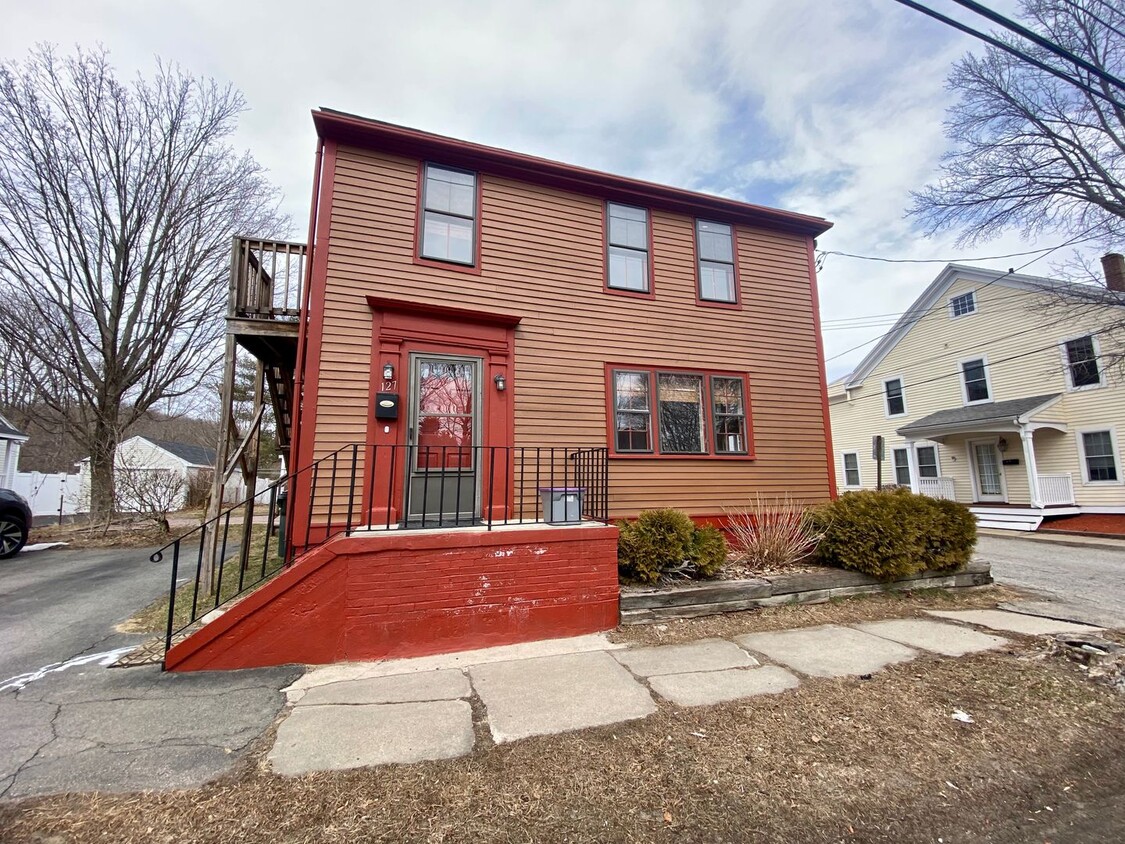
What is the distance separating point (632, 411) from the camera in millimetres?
6918

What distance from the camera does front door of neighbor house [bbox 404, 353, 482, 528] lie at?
567cm

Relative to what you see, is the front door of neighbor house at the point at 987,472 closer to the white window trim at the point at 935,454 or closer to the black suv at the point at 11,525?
the white window trim at the point at 935,454

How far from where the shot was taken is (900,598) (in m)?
5.50

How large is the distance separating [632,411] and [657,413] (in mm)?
403

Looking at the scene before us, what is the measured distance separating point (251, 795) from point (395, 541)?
190cm

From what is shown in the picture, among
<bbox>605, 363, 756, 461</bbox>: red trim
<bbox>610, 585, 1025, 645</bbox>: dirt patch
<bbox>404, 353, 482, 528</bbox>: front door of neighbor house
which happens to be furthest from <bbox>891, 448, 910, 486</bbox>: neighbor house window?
<bbox>404, 353, 482, 528</bbox>: front door of neighbor house

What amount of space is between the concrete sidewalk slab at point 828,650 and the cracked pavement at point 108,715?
147 inches

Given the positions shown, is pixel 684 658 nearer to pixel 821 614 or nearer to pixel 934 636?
pixel 821 614

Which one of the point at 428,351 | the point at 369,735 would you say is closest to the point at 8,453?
the point at 428,351

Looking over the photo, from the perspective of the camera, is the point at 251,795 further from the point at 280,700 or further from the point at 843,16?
the point at 843,16

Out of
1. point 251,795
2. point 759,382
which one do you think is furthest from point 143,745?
point 759,382

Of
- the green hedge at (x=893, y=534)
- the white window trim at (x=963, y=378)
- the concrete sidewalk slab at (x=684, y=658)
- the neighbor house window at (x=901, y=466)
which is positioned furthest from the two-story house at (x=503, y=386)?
the neighbor house window at (x=901, y=466)

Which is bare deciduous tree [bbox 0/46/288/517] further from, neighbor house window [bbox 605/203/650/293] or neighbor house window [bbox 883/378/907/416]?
neighbor house window [bbox 883/378/907/416]

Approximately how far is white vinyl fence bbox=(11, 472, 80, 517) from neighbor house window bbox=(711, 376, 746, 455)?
67.9ft
